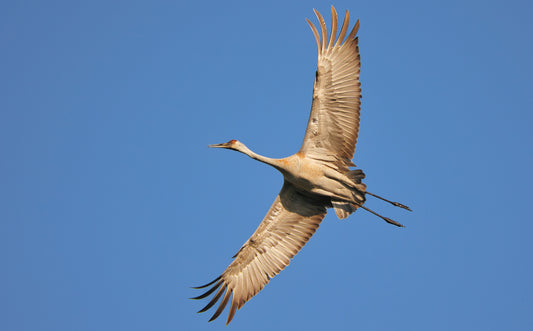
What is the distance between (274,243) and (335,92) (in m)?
4.07

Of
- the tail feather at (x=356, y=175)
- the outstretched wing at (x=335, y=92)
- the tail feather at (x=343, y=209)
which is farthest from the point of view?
the tail feather at (x=343, y=209)

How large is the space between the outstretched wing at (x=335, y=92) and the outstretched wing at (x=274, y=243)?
1.62 m

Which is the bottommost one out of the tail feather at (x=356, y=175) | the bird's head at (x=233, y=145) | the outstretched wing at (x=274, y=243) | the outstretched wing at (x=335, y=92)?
the outstretched wing at (x=274, y=243)

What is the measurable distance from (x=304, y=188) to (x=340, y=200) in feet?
3.10

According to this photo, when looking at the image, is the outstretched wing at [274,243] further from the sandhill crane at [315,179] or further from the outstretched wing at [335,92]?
the outstretched wing at [335,92]

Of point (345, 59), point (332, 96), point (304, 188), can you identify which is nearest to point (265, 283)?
point (304, 188)

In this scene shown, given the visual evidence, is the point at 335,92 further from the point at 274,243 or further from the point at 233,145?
the point at 274,243

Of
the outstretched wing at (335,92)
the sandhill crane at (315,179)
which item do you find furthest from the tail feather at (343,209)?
the outstretched wing at (335,92)

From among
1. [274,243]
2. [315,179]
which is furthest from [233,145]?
[274,243]

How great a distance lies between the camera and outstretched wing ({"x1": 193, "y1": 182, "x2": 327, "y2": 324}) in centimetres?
1445

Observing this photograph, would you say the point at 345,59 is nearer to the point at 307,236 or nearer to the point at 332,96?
the point at 332,96

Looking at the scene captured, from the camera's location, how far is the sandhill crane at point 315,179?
1381 cm

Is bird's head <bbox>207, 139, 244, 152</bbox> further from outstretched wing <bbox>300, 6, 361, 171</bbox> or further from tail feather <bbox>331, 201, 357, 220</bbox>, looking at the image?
tail feather <bbox>331, 201, 357, 220</bbox>

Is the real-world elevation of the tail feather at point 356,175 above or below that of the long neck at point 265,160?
above
